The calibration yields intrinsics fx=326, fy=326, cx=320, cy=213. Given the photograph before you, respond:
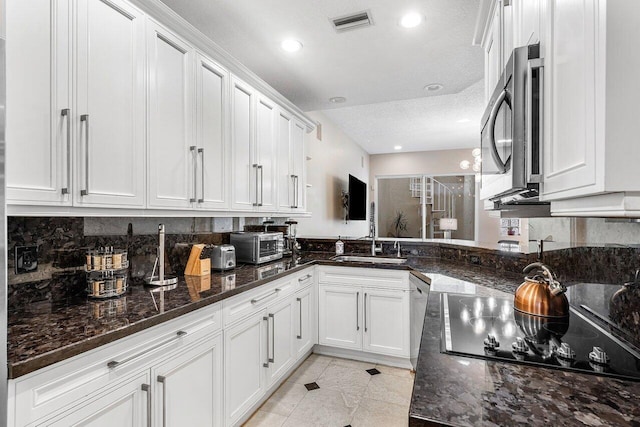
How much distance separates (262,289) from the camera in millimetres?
2117

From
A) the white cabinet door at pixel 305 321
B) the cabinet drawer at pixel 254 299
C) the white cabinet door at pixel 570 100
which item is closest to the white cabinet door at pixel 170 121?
the cabinet drawer at pixel 254 299

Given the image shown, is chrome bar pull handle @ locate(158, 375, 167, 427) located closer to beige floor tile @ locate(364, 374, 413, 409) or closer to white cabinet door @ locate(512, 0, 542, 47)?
beige floor tile @ locate(364, 374, 413, 409)

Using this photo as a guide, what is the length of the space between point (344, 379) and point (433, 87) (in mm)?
2635

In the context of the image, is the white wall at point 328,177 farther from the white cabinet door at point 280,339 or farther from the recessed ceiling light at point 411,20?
the recessed ceiling light at point 411,20

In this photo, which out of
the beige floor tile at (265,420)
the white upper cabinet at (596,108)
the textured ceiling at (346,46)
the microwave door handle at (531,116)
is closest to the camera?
the white upper cabinet at (596,108)

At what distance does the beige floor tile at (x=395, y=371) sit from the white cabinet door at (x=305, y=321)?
2.06 ft

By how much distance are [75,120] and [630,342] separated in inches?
82.9

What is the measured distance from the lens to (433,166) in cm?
715

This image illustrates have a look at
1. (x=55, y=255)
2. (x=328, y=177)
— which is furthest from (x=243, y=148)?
(x=328, y=177)

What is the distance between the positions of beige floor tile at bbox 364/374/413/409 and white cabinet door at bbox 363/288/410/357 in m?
0.22

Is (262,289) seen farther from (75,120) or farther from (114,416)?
(75,120)

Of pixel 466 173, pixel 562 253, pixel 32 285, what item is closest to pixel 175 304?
pixel 32 285

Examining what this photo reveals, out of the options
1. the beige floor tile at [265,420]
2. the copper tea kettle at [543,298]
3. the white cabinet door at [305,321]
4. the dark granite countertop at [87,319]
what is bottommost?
the beige floor tile at [265,420]

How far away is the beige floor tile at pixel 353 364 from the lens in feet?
9.16
